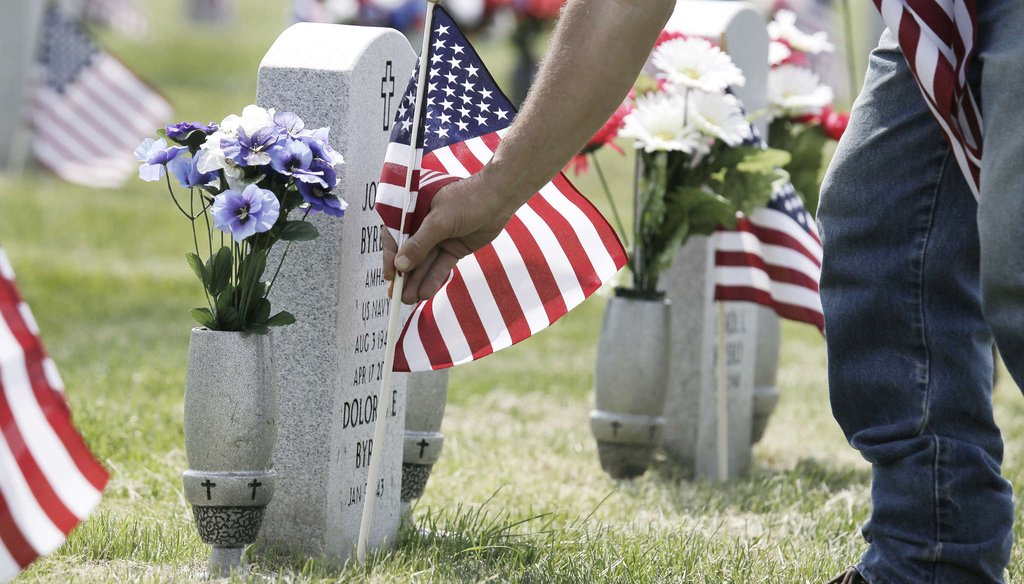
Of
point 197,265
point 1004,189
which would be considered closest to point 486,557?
point 197,265

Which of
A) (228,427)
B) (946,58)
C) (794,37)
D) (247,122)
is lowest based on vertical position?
(228,427)

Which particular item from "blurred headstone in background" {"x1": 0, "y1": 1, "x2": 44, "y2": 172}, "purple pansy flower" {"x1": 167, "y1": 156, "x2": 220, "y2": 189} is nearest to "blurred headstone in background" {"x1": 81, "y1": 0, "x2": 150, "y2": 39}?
"blurred headstone in background" {"x1": 0, "y1": 1, "x2": 44, "y2": 172}

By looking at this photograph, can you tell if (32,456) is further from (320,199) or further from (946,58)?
(946,58)

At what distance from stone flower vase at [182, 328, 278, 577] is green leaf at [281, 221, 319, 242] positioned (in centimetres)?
22

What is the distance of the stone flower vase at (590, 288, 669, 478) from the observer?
4734mm

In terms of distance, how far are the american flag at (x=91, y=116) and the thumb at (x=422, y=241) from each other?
27.1ft

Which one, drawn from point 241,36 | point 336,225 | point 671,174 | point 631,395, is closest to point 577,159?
point 671,174

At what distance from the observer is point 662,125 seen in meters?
4.64

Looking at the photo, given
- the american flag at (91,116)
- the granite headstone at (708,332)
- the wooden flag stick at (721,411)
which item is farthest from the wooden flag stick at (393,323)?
Result: the american flag at (91,116)

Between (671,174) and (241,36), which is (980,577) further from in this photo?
(241,36)

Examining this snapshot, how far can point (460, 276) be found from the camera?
132 inches

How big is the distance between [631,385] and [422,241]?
2.04 meters

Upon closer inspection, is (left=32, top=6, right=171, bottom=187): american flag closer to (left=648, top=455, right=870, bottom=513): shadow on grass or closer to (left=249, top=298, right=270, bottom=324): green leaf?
(left=648, top=455, right=870, bottom=513): shadow on grass

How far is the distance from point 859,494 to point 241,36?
26717mm
